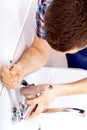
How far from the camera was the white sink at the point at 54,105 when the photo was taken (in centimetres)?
91

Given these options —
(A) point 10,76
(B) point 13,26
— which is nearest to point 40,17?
(B) point 13,26

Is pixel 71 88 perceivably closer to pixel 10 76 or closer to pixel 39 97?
pixel 39 97

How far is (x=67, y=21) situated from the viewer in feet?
2.60

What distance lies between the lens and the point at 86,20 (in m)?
0.80

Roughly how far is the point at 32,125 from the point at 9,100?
0.51 ft

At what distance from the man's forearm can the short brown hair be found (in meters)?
0.25

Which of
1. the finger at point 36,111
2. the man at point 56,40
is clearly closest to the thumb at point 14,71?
the man at point 56,40

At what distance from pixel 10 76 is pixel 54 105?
0.93 ft

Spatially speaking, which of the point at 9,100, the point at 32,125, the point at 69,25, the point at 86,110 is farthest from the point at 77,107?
the point at 69,25

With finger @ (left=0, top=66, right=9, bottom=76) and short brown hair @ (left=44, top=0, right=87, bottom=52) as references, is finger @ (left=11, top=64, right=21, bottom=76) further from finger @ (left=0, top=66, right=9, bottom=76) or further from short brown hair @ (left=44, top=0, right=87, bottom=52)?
short brown hair @ (left=44, top=0, right=87, bottom=52)

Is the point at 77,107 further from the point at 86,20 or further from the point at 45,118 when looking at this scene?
the point at 86,20

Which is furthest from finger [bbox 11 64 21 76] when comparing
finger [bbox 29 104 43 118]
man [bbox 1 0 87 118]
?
finger [bbox 29 104 43 118]

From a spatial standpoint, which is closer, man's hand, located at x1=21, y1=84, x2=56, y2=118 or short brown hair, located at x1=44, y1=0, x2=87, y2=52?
short brown hair, located at x1=44, y1=0, x2=87, y2=52

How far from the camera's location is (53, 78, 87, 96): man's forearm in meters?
1.04
